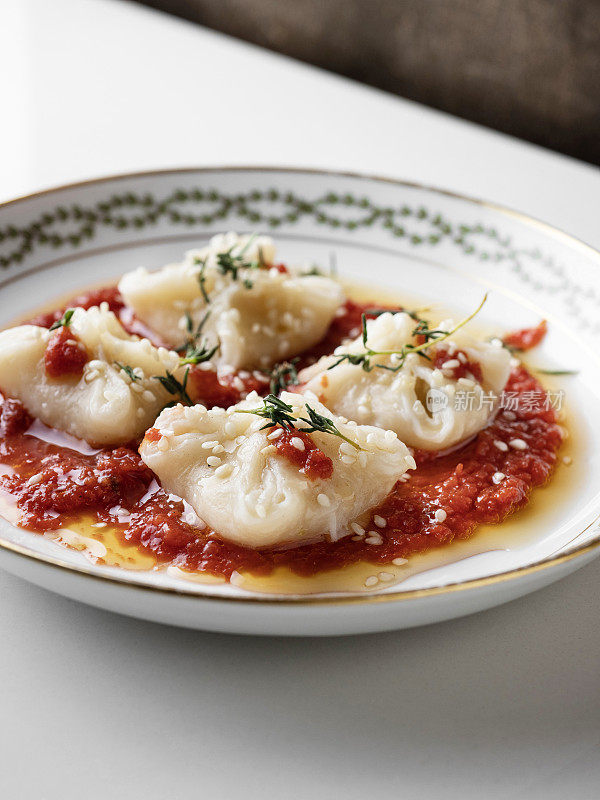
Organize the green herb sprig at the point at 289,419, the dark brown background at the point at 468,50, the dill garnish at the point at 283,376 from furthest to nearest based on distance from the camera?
the dark brown background at the point at 468,50 → the dill garnish at the point at 283,376 → the green herb sprig at the point at 289,419

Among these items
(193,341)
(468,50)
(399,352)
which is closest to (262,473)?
(399,352)

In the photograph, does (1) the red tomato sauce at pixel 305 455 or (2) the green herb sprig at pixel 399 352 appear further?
(2) the green herb sprig at pixel 399 352

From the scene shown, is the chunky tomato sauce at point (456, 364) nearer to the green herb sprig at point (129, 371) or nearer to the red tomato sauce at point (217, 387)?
the red tomato sauce at point (217, 387)

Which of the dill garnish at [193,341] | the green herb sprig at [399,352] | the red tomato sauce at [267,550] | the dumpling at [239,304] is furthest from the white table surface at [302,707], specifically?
the dumpling at [239,304]

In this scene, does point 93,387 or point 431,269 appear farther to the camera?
point 431,269

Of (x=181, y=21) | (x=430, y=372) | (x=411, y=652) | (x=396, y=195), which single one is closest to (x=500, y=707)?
(x=411, y=652)

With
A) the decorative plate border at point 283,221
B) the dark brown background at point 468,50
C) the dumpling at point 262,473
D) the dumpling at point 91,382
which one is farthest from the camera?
→ the dark brown background at point 468,50

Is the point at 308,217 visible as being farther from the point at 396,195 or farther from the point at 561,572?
the point at 561,572
